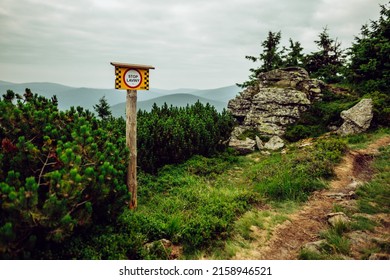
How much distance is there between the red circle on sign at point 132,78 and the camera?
5758mm

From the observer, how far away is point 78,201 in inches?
156

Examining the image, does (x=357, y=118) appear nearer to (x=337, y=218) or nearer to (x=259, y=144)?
(x=259, y=144)

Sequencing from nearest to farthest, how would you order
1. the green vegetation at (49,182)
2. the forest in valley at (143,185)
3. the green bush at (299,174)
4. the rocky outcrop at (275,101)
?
the green vegetation at (49,182) < the forest in valley at (143,185) < the green bush at (299,174) < the rocky outcrop at (275,101)

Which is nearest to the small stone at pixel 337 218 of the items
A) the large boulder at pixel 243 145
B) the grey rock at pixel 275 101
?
the large boulder at pixel 243 145

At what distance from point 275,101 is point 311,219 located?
35.4 ft

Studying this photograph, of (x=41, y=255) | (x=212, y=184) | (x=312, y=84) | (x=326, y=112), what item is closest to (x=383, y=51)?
(x=312, y=84)

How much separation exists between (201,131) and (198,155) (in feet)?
3.46

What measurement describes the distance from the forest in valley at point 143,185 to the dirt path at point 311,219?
280 mm

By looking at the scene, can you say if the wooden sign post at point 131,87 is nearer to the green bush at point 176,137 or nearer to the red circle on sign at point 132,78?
the red circle on sign at point 132,78

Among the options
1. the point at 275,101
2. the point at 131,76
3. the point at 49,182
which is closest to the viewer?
the point at 49,182

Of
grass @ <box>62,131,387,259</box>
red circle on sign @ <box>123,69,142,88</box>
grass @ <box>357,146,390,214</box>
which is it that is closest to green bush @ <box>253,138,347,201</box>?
grass @ <box>62,131,387,259</box>

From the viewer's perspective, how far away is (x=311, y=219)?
236 inches

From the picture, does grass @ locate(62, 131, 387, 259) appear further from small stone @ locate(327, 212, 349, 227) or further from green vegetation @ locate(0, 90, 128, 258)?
green vegetation @ locate(0, 90, 128, 258)

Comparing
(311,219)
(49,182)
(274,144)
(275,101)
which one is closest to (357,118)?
(275,101)
